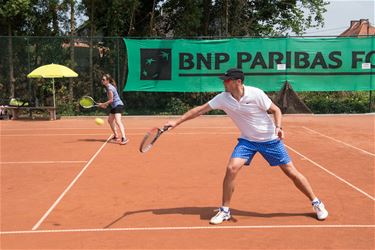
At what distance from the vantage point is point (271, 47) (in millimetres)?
17000

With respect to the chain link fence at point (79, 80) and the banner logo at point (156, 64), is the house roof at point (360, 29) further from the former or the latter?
the banner logo at point (156, 64)

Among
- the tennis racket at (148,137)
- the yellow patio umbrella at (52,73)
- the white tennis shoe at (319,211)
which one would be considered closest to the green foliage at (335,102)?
Result: the yellow patio umbrella at (52,73)

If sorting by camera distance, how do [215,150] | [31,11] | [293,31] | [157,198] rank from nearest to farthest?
[157,198], [215,150], [31,11], [293,31]

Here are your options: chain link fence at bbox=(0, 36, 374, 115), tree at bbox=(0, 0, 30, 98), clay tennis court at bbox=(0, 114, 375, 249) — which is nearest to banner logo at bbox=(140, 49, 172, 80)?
chain link fence at bbox=(0, 36, 374, 115)

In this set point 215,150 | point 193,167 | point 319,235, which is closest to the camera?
point 319,235

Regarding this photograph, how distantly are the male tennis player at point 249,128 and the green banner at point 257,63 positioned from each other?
38.6ft

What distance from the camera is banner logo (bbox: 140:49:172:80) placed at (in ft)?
55.6

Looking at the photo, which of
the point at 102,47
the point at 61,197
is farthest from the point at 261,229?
the point at 102,47

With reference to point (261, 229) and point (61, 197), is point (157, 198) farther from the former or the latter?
point (261, 229)

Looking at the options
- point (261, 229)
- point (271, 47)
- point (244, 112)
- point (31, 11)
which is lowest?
point (261, 229)

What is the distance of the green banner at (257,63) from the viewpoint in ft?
55.5

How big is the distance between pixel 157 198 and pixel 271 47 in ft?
39.0

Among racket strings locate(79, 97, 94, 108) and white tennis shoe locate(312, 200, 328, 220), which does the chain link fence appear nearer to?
racket strings locate(79, 97, 94, 108)

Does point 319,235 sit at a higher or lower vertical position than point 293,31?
lower
